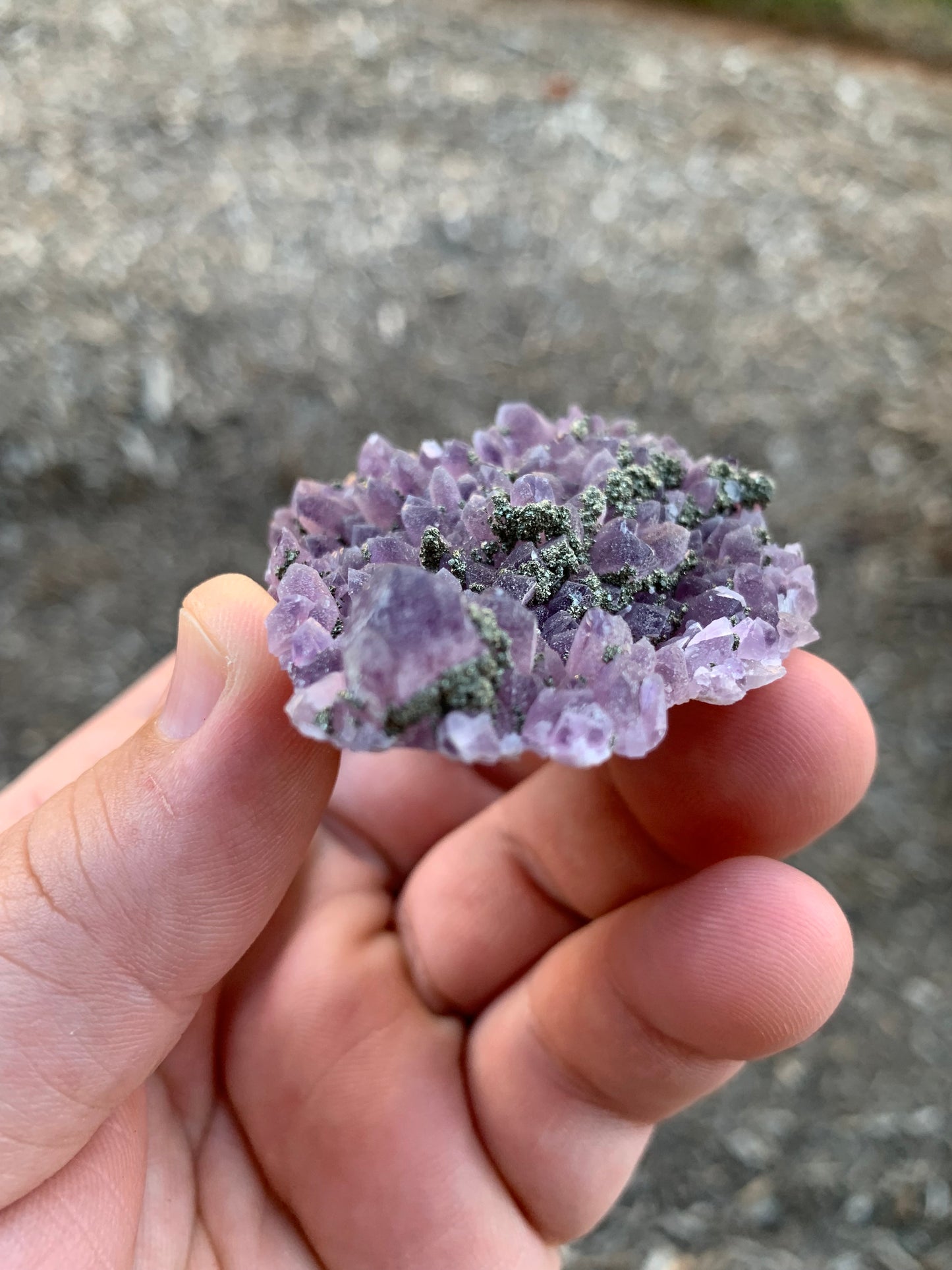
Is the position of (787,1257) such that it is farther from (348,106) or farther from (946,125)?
(946,125)

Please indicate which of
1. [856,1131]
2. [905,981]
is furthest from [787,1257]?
[905,981]

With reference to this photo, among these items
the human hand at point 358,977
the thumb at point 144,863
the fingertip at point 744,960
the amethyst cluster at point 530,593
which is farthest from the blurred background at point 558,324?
the amethyst cluster at point 530,593

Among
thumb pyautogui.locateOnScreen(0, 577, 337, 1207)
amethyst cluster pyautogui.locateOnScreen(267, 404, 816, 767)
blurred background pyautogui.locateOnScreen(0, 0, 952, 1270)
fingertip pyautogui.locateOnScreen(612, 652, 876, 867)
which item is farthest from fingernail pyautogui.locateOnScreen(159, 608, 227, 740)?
blurred background pyautogui.locateOnScreen(0, 0, 952, 1270)

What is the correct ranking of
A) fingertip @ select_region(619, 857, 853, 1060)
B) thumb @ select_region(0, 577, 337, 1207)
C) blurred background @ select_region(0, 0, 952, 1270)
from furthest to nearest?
blurred background @ select_region(0, 0, 952, 1270) → fingertip @ select_region(619, 857, 853, 1060) → thumb @ select_region(0, 577, 337, 1207)

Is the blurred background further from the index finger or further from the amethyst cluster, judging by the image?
the amethyst cluster

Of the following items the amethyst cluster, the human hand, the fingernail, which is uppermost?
the amethyst cluster

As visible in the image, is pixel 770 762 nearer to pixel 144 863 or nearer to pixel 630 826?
pixel 630 826

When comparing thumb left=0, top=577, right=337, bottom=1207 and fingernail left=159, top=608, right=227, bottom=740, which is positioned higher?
fingernail left=159, top=608, right=227, bottom=740
